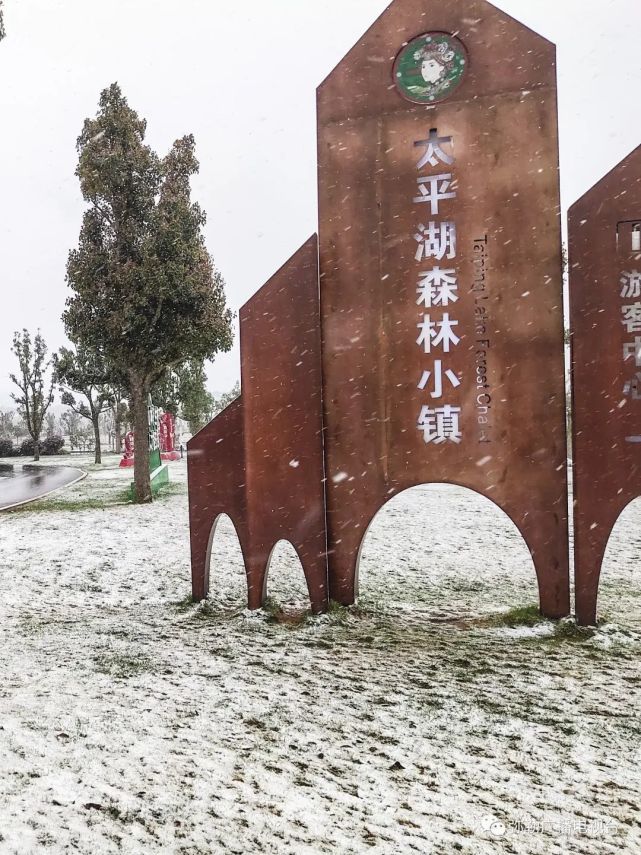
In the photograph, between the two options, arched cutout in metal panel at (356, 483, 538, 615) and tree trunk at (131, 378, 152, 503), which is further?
tree trunk at (131, 378, 152, 503)

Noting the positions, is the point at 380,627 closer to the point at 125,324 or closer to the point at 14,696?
the point at 14,696

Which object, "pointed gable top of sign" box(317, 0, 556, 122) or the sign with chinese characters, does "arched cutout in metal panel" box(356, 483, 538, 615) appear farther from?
"pointed gable top of sign" box(317, 0, 556, 122)

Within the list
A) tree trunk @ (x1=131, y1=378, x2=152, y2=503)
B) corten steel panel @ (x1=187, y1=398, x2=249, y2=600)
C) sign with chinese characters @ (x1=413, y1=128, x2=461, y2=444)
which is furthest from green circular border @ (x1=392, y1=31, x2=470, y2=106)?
tree trunk @ (x1=131, y1=378, x2=152, y2=503)

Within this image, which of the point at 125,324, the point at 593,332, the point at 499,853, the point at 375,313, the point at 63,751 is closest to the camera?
the point at 499,853

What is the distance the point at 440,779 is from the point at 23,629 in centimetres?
403

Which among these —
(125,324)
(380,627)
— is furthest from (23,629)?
(125,324)

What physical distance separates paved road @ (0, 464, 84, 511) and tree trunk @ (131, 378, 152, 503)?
10.0 ft

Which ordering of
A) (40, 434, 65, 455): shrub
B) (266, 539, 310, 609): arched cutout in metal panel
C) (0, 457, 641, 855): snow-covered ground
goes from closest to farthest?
(0, 457, 641, 855): snow-covered ground
(266, 539, 310, 609): arched cutout in metal panel
(40, 434, 65, 455): shrub

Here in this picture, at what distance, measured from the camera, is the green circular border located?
468 centimetres

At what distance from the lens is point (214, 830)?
234cm

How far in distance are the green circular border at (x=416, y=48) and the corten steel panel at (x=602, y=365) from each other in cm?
145

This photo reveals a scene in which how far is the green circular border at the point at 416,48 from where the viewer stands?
468 centimetres

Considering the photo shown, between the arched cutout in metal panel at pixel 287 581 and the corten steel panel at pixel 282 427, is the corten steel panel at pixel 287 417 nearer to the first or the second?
the corten steel panel at pixel 282 427

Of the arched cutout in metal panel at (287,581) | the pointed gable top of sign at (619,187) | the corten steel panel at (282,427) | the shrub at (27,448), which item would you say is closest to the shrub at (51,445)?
the shrub at (27,448)
